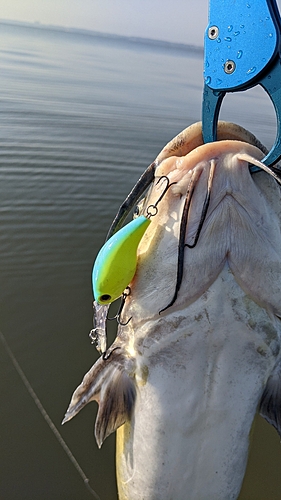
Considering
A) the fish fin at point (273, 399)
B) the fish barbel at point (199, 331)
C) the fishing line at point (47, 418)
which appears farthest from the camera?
the fishing line at point (47, 418)

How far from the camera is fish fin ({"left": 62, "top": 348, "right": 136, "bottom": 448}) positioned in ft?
6.81

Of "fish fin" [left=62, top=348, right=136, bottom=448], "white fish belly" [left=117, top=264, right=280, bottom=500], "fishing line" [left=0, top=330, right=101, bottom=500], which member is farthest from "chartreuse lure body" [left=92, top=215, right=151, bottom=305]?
"fishing line" [left=0, top=330, right=101, bottom=500]

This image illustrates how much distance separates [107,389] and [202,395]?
45cm

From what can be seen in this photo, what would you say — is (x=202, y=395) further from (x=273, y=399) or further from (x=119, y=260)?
(x=119, y=260)

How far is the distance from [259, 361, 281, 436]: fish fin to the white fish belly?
0.04m

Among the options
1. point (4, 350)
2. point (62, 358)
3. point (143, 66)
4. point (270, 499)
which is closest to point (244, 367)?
point (270, 499)

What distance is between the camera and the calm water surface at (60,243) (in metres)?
3.08

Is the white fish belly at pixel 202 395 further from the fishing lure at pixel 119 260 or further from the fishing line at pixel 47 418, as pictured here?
the fishing line at pixel 47 418

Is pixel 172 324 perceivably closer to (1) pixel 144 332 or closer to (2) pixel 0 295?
(1) pixel 144 332

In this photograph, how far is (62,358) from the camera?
3.71m

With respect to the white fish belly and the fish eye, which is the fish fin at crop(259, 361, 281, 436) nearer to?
the white fish belly

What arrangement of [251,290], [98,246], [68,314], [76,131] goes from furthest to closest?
[76,131]
[98,246]
[68,314]
[251,290]

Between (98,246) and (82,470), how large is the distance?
8.93 ft

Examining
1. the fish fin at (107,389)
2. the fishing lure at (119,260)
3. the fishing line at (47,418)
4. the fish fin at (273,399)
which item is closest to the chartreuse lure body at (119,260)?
the fishing lure at (119,260)
